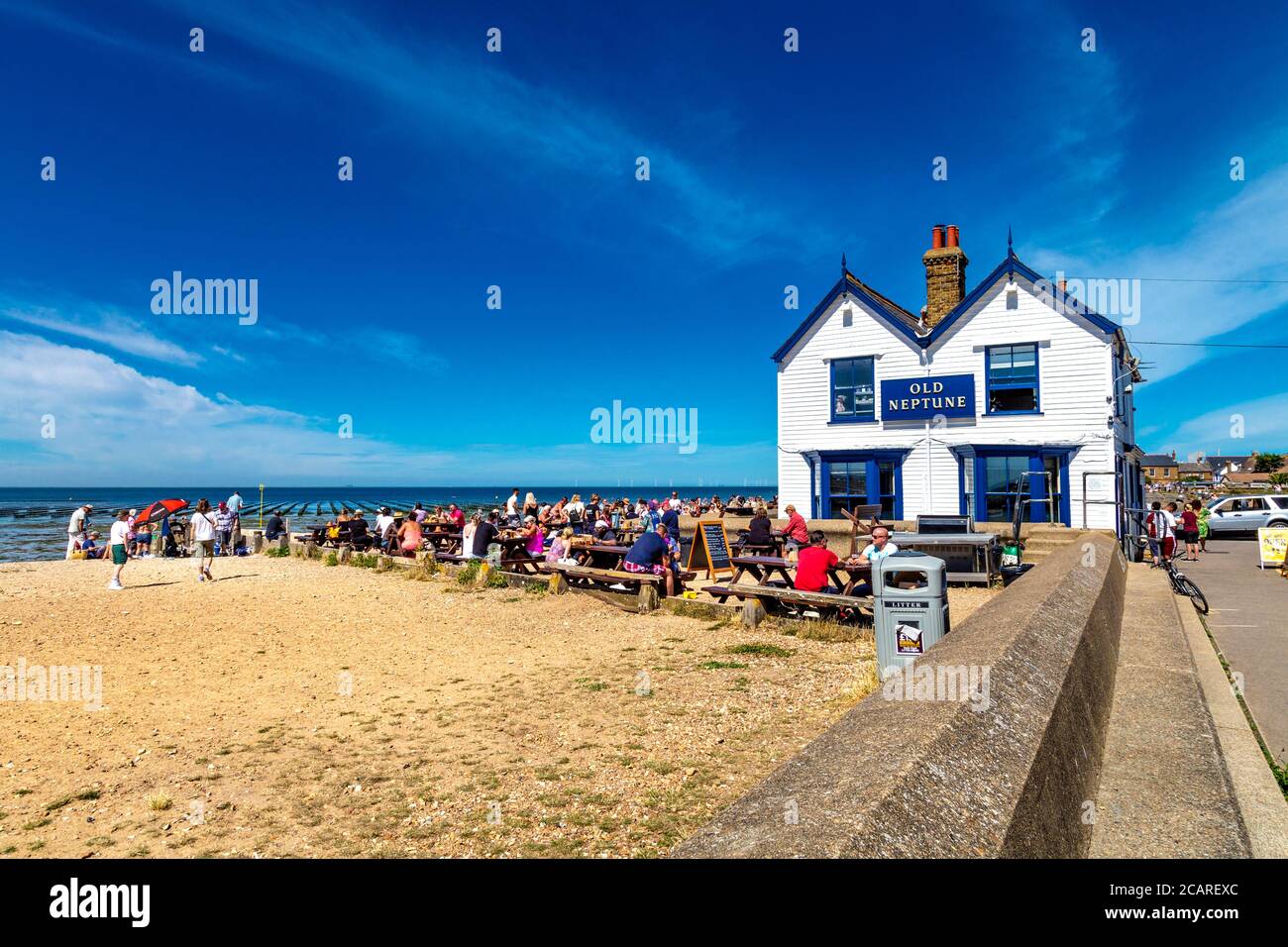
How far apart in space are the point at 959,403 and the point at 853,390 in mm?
3091

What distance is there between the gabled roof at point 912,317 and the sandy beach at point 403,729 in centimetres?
1137

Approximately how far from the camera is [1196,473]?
136625 mm

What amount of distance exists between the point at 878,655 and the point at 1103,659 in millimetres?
1933

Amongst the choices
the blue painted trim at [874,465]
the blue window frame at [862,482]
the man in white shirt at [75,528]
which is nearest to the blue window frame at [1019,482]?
the blue painted trim at [874,465]

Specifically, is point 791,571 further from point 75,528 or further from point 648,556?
point 75,528

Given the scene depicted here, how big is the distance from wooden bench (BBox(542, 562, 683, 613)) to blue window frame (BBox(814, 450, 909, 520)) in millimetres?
10660

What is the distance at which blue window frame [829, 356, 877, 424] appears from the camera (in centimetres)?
2170

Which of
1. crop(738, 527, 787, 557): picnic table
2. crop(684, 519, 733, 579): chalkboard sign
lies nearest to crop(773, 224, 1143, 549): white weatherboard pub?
crop(738, 527, 787, 557): picnic table

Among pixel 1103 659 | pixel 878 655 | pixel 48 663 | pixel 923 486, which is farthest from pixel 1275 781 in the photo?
pixel 923 486

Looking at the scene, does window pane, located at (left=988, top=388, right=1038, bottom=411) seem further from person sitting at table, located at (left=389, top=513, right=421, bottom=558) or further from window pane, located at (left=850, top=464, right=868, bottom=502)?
person sitting at table, located at (left=389, top=513, right=421, bottom=558)

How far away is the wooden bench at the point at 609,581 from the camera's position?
11926mm

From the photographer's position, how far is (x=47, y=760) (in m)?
5.84

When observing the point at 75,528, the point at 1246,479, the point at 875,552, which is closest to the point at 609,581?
the point at 875,552
